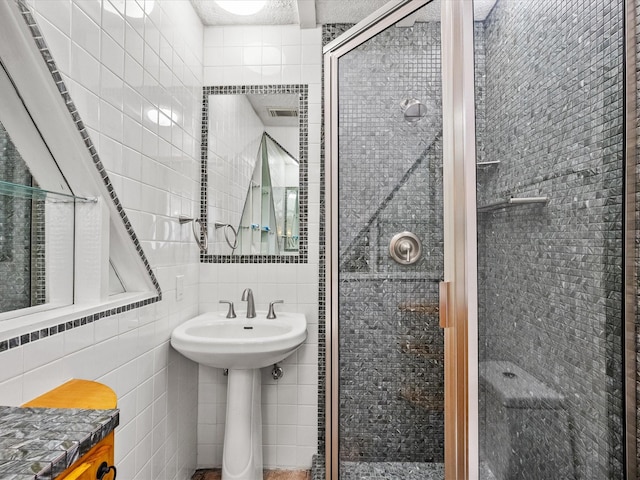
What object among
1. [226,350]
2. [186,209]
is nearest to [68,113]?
[186,209]

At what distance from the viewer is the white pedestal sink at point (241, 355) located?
157 centimetres

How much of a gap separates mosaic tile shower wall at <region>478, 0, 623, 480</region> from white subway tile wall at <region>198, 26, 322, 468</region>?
3.96 feet

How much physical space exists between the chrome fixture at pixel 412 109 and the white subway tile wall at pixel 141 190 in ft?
3.27

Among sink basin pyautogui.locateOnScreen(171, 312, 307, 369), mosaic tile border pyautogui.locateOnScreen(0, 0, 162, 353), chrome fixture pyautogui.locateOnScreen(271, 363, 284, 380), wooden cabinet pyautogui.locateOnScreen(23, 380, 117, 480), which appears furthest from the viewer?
chrome fixture pyautogui.locateOnScreen(271, 363, 284, 380)

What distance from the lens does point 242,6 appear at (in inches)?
75.9

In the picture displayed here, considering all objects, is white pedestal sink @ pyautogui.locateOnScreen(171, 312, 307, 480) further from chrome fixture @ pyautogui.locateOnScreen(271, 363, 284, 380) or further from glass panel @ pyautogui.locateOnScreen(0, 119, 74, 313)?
glass panel @ pyautogui.locateOnScreen(0, 119, 74, 313)

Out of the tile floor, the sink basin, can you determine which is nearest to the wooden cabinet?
the sink basin

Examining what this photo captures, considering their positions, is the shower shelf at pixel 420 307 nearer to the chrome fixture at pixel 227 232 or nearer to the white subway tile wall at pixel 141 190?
the white subway tile wall at pixel 141 190

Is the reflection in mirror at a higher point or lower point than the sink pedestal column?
higher

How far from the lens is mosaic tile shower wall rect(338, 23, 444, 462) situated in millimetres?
1210

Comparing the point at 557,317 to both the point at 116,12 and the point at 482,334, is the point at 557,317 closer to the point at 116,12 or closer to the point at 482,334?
the point at 482,334

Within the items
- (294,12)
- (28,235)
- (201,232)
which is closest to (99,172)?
(28,235)

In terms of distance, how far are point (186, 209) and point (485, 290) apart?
147cm

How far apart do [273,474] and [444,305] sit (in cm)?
155
